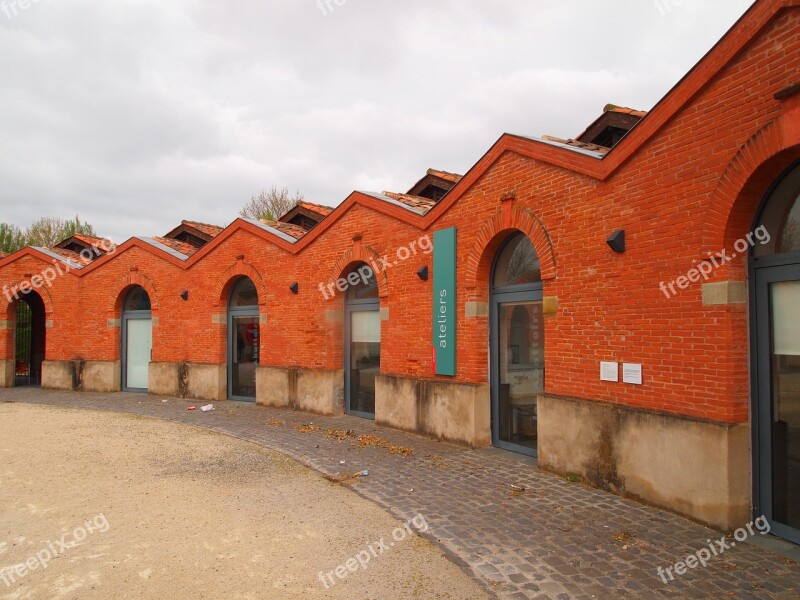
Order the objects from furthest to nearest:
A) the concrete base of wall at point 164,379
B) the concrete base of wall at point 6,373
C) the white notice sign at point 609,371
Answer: the concrete base of wall at point 6,373, the concrete base of wall at point 164,379, the white notice sign at point 609,371

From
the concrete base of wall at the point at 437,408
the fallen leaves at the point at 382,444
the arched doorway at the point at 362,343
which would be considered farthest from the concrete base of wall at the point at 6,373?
the fallen leaves at the point at 382,444

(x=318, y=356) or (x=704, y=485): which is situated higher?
(x=318, y=356)

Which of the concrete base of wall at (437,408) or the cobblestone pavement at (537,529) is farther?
the concrete base of wall at (437,408)

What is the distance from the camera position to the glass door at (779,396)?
5332 millimetres

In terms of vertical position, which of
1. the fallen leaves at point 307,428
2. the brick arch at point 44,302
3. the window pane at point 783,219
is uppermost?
the window pane at point 783,219

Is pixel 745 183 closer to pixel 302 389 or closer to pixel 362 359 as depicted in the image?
pixel 362 359

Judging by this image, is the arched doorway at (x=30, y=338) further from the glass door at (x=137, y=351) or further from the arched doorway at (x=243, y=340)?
the arched doorway at (x=243, y=340)

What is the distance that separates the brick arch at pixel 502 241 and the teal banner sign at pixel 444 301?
0.40 metres

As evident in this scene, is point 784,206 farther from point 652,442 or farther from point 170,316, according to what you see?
point 170,316

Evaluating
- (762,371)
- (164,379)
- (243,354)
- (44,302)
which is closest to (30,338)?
(44,302)

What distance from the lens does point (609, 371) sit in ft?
22.8

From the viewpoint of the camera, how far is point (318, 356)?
41.3 feet

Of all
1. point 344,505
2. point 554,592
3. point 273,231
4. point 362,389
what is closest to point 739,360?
point 554,592

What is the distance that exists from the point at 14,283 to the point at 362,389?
526 inches
